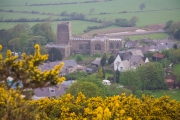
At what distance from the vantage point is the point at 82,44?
49.3 m

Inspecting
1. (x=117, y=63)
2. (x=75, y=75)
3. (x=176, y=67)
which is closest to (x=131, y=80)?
(x=75, y=75)

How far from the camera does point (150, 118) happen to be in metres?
14.9

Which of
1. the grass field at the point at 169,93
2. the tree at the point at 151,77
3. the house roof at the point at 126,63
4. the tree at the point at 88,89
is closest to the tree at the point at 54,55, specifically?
the house roof at the point at 126,63

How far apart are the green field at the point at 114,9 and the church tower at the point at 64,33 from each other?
16388mm

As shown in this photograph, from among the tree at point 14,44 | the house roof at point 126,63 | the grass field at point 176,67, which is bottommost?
the grass field at point 176,67

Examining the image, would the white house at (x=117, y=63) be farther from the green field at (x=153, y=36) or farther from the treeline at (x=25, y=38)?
the green field at (x=153, y=36)

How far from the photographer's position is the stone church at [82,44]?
4778cm

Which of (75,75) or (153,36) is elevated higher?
(153,36)

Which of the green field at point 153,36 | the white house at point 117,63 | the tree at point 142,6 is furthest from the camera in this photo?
the tree at point 142,6

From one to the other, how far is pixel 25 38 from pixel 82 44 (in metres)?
8.74

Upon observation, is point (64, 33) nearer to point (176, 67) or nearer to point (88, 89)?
point (176, 67)

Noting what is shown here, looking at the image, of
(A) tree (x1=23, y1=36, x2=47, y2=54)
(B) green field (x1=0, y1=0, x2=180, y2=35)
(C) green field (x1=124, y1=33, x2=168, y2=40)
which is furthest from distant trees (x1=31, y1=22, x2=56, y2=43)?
(C) green field (x1=124, y1=33, x2=168, y2=40)

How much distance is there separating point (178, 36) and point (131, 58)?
54.2 ft

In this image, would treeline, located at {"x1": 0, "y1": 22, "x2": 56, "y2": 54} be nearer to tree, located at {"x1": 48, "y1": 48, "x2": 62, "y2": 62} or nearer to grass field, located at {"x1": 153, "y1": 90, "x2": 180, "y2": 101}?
tree, located at {"x1": 48, "y1": 48, "x2": 62, "y2": 62}
